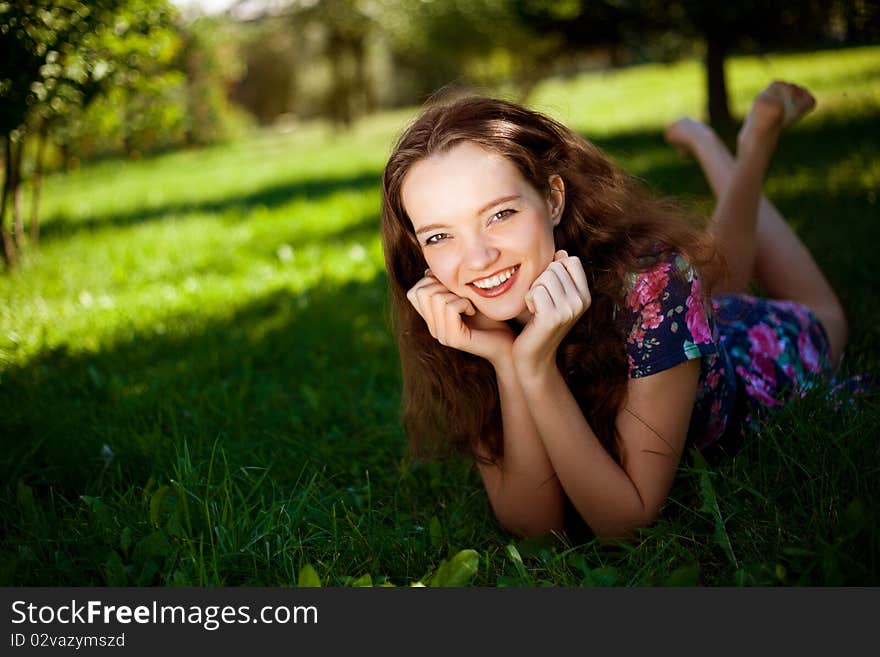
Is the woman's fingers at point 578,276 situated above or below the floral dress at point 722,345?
above

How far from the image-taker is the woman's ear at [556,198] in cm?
197

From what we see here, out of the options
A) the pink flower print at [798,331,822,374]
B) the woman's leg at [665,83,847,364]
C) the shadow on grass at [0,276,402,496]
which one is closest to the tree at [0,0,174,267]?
the shadow on grass at [0,276,402,496]

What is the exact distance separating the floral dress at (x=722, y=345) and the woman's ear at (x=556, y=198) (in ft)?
0.83

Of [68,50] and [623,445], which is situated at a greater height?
[68,50]

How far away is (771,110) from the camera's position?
3045mm

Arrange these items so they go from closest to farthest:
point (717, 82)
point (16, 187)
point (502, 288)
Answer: point (502, 288) < point (16, 187) < point (717, 82)

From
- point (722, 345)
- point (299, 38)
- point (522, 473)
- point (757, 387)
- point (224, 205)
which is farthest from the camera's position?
point (299, 38)

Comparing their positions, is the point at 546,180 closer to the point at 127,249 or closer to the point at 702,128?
the point at 702,128

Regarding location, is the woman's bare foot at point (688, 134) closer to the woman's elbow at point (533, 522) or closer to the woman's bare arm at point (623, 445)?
the woman's bare arm at point (623, 445)

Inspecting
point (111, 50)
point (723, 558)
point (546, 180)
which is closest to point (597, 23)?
point (111, 50)

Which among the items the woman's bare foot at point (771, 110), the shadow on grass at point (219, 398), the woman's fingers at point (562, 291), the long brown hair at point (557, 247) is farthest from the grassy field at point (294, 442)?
the woman's bare foot at point (771, 110)

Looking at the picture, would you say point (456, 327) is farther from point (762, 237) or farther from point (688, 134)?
point (688, 134)

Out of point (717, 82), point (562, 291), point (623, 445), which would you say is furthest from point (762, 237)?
point (717, 82)

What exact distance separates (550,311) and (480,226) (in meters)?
0.26
